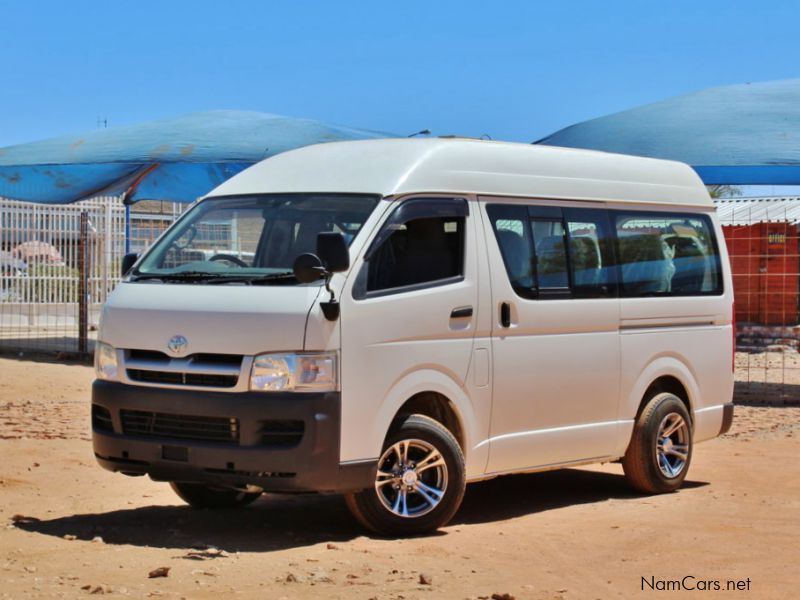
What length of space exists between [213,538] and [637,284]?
149 inches

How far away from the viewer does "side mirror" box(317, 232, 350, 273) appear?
7531 mm

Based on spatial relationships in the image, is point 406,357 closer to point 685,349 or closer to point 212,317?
point 212,317

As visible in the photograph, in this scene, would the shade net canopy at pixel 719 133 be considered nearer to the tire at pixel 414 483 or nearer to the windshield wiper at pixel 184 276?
the tire at pixel 414 483

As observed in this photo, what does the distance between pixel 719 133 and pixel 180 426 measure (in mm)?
11351

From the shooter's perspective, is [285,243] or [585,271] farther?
[585,271]

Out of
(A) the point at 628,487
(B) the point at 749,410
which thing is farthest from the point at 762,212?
(A) the point at 628,487

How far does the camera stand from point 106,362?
8156 mm

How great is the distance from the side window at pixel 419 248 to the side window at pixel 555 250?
404 millimetres

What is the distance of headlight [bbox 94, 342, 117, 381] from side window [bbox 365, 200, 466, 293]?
1590 mm

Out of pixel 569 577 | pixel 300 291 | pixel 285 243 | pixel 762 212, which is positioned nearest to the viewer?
pixel 569 577

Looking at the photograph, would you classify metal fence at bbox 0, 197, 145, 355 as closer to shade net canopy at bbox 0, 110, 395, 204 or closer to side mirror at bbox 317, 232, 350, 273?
shade net canopy at bbox 0, 110, 395, 204

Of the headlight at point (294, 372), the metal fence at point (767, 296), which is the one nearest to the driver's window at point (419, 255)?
the headlight at point (294, 372)

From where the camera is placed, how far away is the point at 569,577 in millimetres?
7133

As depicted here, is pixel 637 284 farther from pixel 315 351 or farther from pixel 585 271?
pixel 315 351
